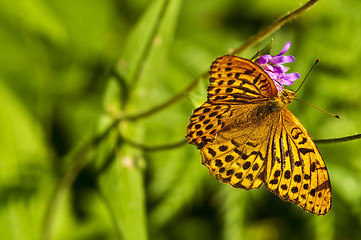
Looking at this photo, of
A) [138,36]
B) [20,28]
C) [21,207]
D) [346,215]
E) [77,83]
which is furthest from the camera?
[77,83]

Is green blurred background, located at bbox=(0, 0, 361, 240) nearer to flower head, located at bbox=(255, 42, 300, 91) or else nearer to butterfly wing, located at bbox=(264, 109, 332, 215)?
flower head, located at bbox=(255, 42, 300, 91)

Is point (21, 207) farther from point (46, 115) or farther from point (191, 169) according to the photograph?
point (191, 169)

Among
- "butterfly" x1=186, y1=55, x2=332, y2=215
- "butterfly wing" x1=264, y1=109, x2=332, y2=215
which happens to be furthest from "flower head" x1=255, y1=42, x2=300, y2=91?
"butterfly wing" x1=264, y1=109, x2=332, y2=215

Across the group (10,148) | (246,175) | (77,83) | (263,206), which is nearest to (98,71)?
(77,83)

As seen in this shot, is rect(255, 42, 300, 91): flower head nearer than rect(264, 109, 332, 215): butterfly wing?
No

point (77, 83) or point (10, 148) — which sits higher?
point (77, 83)

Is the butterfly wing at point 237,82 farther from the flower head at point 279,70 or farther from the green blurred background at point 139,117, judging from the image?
the green blurred background at point 139,117

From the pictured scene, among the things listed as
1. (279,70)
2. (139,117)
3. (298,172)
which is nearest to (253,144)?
(298,172)
